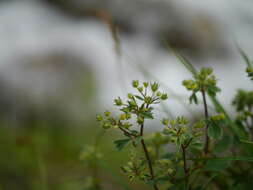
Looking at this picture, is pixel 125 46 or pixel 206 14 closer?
pixel 125 46

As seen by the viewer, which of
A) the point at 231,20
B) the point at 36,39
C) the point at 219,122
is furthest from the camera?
the point at 231,20

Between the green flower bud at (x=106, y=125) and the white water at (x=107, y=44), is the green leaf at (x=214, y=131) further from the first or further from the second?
the white water at (x=107, y=44)

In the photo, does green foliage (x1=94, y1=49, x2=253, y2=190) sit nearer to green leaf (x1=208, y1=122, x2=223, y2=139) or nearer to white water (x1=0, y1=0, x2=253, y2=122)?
green leaf (x1=208, y1=122, x2=223, y2=139)

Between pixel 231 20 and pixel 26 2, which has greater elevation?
pixel 26 2

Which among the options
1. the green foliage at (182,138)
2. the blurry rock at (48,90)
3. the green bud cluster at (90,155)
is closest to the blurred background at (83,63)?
the blurry rock at (48,90)

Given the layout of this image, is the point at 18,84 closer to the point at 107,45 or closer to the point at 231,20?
the point at 107,45

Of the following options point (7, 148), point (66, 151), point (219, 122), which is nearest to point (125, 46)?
point (66, 151)

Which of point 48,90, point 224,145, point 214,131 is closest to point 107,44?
point 48,90

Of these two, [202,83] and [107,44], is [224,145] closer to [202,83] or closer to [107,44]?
[202,83]
